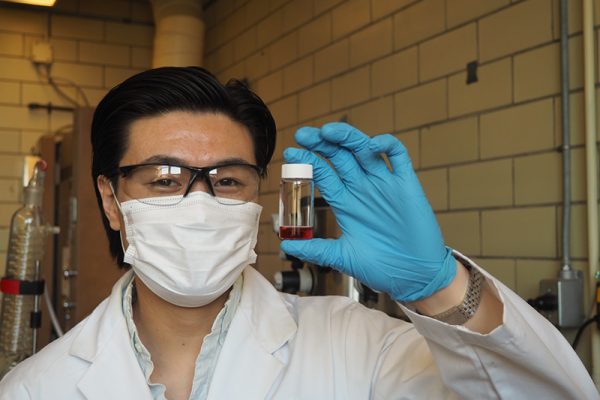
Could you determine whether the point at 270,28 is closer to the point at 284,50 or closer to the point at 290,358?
the point at 284,50

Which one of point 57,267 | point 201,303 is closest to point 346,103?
point 201,303

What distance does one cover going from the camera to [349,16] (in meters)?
2.50

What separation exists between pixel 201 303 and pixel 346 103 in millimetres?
1477

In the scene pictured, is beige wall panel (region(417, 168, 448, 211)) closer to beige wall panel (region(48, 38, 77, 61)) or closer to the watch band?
the watch band

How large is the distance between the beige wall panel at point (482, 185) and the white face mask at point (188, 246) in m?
0.90

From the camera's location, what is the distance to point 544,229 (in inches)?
65.7

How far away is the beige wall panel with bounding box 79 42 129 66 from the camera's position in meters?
3.77

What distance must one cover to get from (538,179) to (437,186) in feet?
1.27

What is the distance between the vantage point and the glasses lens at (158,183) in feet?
3.76

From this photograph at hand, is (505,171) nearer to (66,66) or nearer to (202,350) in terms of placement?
(202,350)

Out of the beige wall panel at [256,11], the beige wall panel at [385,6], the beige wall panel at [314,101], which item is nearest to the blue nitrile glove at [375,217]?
the beige wall panel at [385,6]

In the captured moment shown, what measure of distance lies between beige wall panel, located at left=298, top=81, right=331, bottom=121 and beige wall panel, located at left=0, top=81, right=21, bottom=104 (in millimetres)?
1766

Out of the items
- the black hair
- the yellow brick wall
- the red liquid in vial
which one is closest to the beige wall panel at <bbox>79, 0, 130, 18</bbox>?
the yellow brick wall

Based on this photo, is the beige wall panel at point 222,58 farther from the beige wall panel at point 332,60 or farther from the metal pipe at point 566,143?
the metal pipe at point 566,143
